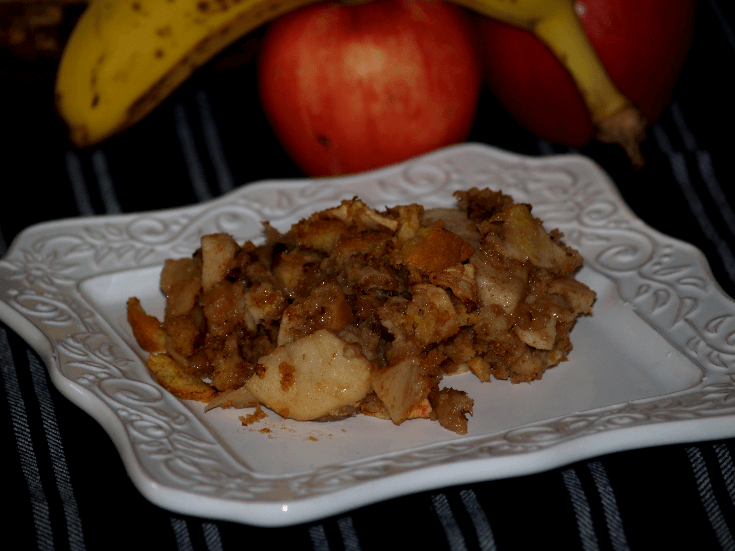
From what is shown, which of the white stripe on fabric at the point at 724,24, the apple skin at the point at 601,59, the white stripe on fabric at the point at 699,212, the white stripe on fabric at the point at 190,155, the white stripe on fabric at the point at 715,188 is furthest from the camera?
the white stripe on fabric at the point at 724,24

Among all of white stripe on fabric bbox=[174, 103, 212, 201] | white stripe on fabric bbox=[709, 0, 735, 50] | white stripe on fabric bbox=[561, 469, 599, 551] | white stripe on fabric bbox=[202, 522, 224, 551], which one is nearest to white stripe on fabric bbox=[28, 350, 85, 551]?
white stripe on fabric bbox=[202, 522, 224, 551]

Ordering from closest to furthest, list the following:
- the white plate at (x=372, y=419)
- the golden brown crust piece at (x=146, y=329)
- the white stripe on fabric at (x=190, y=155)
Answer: the white plate at (x=372, y=419) < the golden brown crust piece at (x=146, y=329) < the white stripe on fabric at (x=190, y=155)

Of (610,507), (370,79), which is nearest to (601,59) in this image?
(370,79)

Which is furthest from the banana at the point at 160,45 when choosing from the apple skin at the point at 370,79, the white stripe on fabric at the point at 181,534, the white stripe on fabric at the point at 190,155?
the white stripe on fabric at the point at 181,534

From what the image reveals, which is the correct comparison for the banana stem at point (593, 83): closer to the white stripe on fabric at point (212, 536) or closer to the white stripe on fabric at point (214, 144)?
the white stripe on fabric at point (214, 144)

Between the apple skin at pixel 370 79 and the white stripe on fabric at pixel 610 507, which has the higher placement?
the apple skin at pixel 370 79

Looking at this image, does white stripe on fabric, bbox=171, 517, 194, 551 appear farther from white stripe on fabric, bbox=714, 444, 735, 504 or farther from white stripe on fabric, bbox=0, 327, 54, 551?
white stripe on fabric, bbox=714, 444, 735, 504

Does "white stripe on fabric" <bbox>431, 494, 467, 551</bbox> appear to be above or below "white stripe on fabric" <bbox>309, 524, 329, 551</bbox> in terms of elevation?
below
